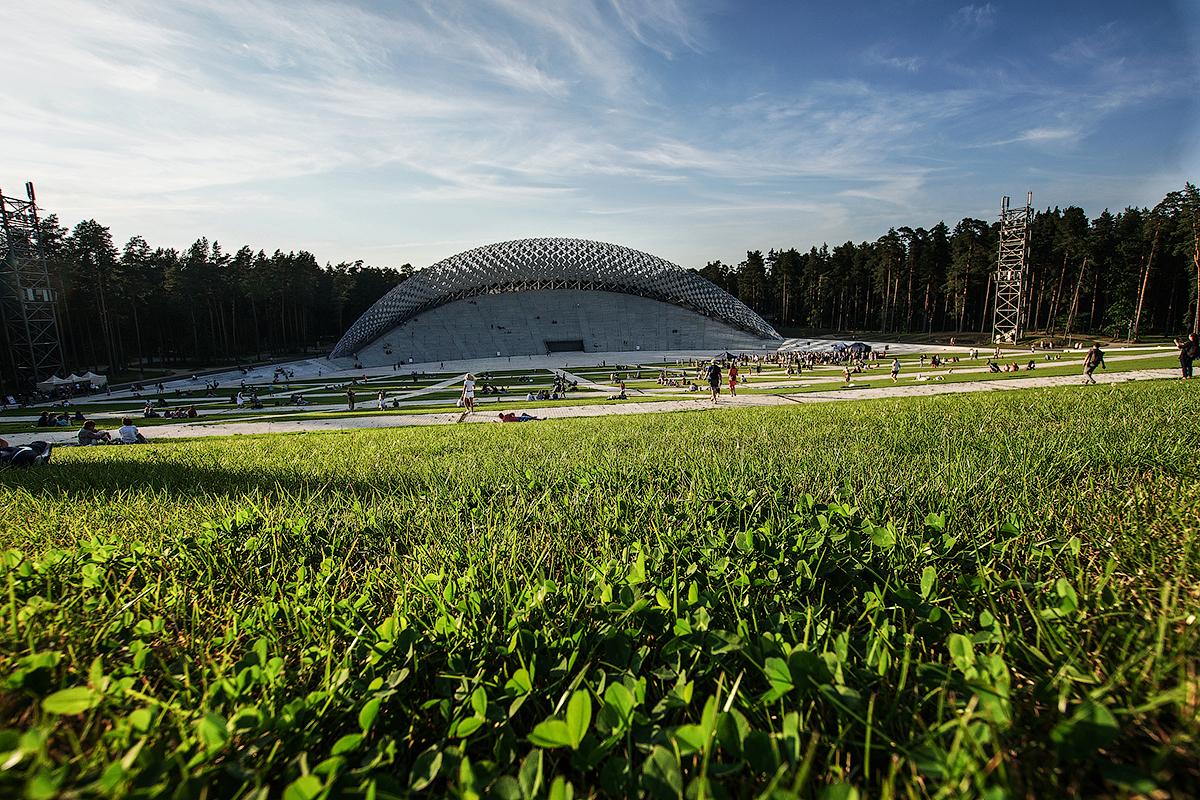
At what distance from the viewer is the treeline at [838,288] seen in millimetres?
47875

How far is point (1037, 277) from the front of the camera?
60.1 meters

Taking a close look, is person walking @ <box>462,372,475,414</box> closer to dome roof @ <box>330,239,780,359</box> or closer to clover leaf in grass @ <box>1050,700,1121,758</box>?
clover leaf in grass @ <box>1050,700,1121,758</box>

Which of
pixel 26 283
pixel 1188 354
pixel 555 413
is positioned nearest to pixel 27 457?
pixel 555 413

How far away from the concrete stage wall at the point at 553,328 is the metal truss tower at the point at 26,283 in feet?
93.3

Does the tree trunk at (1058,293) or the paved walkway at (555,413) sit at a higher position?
the tree trunk at (1058,293)

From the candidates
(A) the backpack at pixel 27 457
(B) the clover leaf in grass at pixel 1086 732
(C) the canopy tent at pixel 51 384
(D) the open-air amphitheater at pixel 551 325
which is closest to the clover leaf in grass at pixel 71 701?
(B) the clover leaf in grass at pixel 1086 732

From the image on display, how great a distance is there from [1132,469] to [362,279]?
8981cm

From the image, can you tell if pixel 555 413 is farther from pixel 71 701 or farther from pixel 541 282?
pixel 541 282

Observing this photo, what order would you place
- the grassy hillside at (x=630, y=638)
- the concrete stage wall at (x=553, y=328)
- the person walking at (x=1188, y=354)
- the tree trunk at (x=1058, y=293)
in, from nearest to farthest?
1. the grassy hillside at (x=630, y=638)
2. the person walking at (x=1188, y=354)
3. the tree trunk at (x=1058, y=293)
4. the concrete stage wall at (x=553, y=328)

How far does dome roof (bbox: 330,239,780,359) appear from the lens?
65688 millimetres

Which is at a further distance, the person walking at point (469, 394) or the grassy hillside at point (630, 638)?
the person walking at point (469, 394)

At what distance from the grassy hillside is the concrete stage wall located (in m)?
61.2

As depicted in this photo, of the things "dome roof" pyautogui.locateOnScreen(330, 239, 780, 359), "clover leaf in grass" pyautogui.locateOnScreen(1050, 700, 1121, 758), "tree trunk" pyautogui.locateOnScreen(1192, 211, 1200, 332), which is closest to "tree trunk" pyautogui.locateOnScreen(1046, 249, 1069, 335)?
"tree trunk" pyautogui.locateOnScreen(1192, 211, 1200, 332)

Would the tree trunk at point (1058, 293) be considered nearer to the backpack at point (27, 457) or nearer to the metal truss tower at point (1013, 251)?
the metal truss tower at point (1013, 251)
